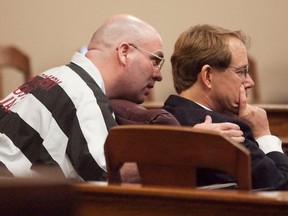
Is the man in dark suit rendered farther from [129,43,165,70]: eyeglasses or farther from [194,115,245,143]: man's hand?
[194,115,245,143]: man's hand

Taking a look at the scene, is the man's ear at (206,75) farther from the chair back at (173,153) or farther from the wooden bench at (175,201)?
the wooden bench at (175,201)

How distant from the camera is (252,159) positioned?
235 centimetres

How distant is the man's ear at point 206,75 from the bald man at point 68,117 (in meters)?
0.26

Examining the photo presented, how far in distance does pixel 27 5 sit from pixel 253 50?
1.88m

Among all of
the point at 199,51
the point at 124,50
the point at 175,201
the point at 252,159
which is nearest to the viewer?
the point at 175,201

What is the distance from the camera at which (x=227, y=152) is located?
175 centimetres

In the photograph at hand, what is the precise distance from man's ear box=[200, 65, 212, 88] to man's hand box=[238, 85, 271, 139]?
0.48ft

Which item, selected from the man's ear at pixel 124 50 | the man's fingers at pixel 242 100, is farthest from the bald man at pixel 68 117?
the man's fingers at pixel 242 100

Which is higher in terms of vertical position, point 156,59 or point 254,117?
point 156,59

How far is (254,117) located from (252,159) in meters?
0.49

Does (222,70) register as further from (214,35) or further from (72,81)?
(72,81)

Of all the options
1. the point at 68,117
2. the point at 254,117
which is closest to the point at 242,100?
the point at 254,117

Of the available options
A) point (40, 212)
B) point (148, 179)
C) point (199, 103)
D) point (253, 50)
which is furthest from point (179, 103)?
point (253, 50)

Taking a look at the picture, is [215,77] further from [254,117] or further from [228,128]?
[228,128]
